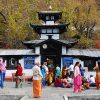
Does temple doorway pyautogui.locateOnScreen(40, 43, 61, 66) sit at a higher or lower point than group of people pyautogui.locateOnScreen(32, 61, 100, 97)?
higher

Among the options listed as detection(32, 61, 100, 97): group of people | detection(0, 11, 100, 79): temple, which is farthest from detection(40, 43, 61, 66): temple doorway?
detection(32, 61, 100, 97): group of people

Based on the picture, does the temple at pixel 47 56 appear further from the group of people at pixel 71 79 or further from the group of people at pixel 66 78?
the group of people at pixel 66 78

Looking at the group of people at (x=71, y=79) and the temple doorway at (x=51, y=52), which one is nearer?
the group of people at (x=71, y=79)

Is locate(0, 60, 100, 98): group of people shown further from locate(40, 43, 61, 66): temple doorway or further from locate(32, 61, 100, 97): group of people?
locate(40, 43, 61, 66): temple doorway

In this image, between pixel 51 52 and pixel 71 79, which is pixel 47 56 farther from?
pixel 71 79

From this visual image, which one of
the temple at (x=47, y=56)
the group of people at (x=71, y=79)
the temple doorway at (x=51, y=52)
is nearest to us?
the group of people at (x=71, y=79)

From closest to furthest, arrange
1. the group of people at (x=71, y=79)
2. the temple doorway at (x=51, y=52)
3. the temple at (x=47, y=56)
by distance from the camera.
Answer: the group of people at (x=71, y=79), the temple at (x=47, y=56), the temple doorway at (x=51, y=52)

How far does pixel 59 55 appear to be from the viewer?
123 feet

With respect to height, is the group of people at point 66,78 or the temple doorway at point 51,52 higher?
the temple doorway at point 51,52

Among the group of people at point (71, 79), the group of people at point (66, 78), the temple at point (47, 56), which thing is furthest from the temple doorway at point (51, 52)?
the group of people at point (66, 78)

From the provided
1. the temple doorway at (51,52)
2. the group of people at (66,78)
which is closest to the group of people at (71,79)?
the group of people at (66,78)

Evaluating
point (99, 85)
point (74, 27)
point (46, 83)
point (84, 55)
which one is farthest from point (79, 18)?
point (99, 85)

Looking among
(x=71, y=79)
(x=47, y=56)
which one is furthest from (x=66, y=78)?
(x=47, y=56)

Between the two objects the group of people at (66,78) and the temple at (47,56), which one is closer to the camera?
the group of people at (66,78)
